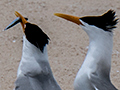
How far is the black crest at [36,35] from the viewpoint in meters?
2.70

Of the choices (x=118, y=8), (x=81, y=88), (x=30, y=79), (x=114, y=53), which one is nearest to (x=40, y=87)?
(x=30, y=79)

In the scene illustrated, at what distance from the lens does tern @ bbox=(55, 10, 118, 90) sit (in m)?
2.60

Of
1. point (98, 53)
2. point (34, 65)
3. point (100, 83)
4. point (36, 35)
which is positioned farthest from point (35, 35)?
point (100, 83)

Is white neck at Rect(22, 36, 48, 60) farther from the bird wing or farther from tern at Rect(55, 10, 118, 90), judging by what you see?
the bird wing

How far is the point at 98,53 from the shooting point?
2648mm

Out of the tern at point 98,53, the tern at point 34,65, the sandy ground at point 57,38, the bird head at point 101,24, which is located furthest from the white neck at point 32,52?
the sandy ground at point 57,38

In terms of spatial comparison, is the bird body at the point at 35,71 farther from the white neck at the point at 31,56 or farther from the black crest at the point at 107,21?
the black crest at the point at 107,21

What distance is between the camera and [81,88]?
8.76 feet

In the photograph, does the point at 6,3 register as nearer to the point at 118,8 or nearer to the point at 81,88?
the point at 118,8

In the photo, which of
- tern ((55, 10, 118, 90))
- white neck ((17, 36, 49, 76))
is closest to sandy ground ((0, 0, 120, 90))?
white neck ((17, 36, 49, 76))

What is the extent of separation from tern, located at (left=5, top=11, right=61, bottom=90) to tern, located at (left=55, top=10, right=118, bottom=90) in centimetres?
34

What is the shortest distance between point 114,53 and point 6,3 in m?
2.23

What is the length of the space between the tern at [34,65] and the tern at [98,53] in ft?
1.11

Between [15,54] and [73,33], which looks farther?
[73,33]
